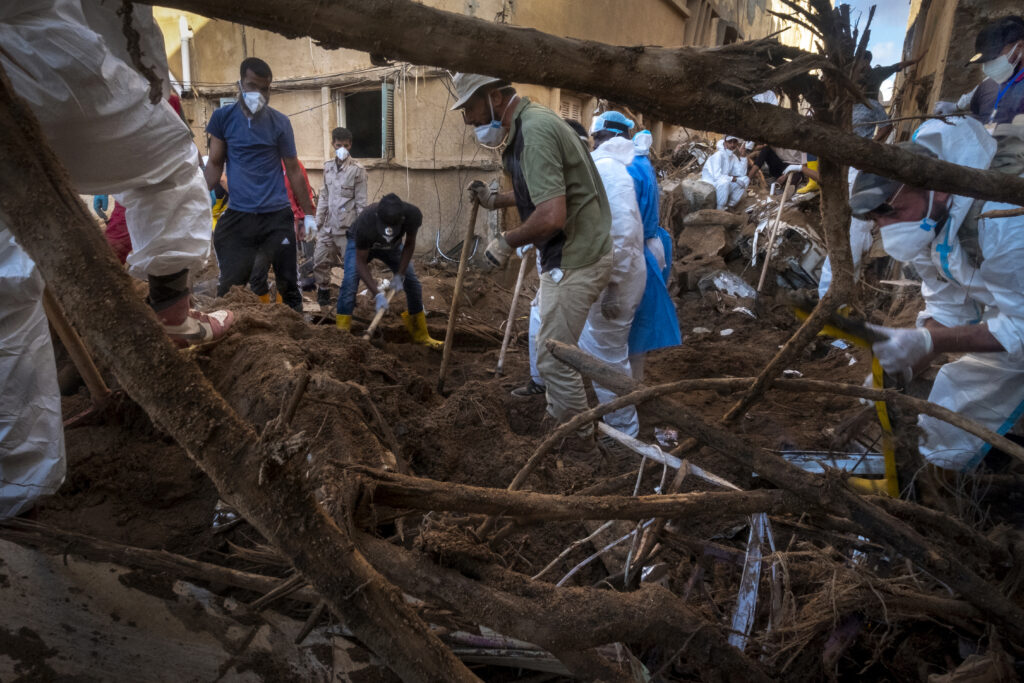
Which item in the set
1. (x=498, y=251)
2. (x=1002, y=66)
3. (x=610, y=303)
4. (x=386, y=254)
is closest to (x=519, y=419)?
(x=610, y=303)

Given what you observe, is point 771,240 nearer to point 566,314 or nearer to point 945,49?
point 945,49

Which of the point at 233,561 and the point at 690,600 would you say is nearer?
the point at 690,600

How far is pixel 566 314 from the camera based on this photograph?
3.46 meters

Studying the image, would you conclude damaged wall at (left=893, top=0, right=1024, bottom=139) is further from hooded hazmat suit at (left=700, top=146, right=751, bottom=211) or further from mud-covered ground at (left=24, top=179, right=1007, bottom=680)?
hooded hazmat suit at (left=700, top=146, right=751, bottom=211)

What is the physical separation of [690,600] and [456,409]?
1819 millimetres

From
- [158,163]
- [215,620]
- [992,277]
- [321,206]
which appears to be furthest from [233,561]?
[321,206]

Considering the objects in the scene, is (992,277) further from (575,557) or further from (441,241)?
(441,241)

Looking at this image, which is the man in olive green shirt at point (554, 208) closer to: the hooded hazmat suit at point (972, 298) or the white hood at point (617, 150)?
the white hood at point (617, 150)

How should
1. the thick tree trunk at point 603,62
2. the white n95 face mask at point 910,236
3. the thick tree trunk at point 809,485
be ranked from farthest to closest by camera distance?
the white n95 face mask at point 910,236 < the thick tree trunk at point 809,485 < the thick tree trunk at point 603,62

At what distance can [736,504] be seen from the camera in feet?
4.75

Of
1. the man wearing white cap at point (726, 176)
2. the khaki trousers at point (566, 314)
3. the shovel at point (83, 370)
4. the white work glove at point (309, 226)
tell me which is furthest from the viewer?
the man wearing white cap at point (726, 176)

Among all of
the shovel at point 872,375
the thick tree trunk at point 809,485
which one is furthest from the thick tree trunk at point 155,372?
the shovel at point 872,375

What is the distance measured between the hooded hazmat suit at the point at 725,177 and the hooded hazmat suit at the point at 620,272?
664cm

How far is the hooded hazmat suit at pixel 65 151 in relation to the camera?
1830 mm
